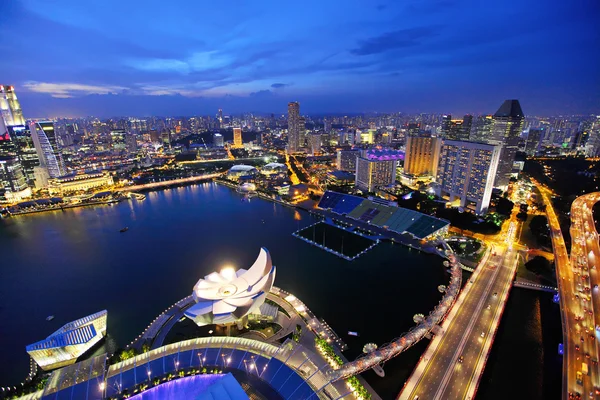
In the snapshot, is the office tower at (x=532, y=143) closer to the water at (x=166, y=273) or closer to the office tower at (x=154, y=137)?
the water at (x=166, y=273)

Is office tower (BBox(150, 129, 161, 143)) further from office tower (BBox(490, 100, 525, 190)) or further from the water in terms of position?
office tower (BBox(490, 100, 525, 190))

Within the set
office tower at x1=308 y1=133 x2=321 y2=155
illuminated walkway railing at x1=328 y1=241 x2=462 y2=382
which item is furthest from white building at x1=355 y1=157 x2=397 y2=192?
office tower at x1=308 y1=133 x2=321 y2=155

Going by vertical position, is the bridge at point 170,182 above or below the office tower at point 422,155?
below

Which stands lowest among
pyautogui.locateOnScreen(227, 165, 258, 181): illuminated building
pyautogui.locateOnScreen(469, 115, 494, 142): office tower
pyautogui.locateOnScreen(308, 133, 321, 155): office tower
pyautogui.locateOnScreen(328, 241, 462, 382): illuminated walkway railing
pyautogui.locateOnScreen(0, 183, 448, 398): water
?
pyautogui.locateOnScreen(0, 183, 448, 398): water

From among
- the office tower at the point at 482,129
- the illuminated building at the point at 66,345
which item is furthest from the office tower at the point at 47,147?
the office tower at the point at 482,129

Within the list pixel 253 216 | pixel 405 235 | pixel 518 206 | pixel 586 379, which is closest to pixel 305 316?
pixel 586 379

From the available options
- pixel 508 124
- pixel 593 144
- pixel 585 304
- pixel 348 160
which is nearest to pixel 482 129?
pixel 508 124

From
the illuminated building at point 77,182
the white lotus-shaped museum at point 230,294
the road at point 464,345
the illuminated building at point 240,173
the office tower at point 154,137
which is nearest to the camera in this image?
the road at point 464,345

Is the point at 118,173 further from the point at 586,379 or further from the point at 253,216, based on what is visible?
the point at 586,379
